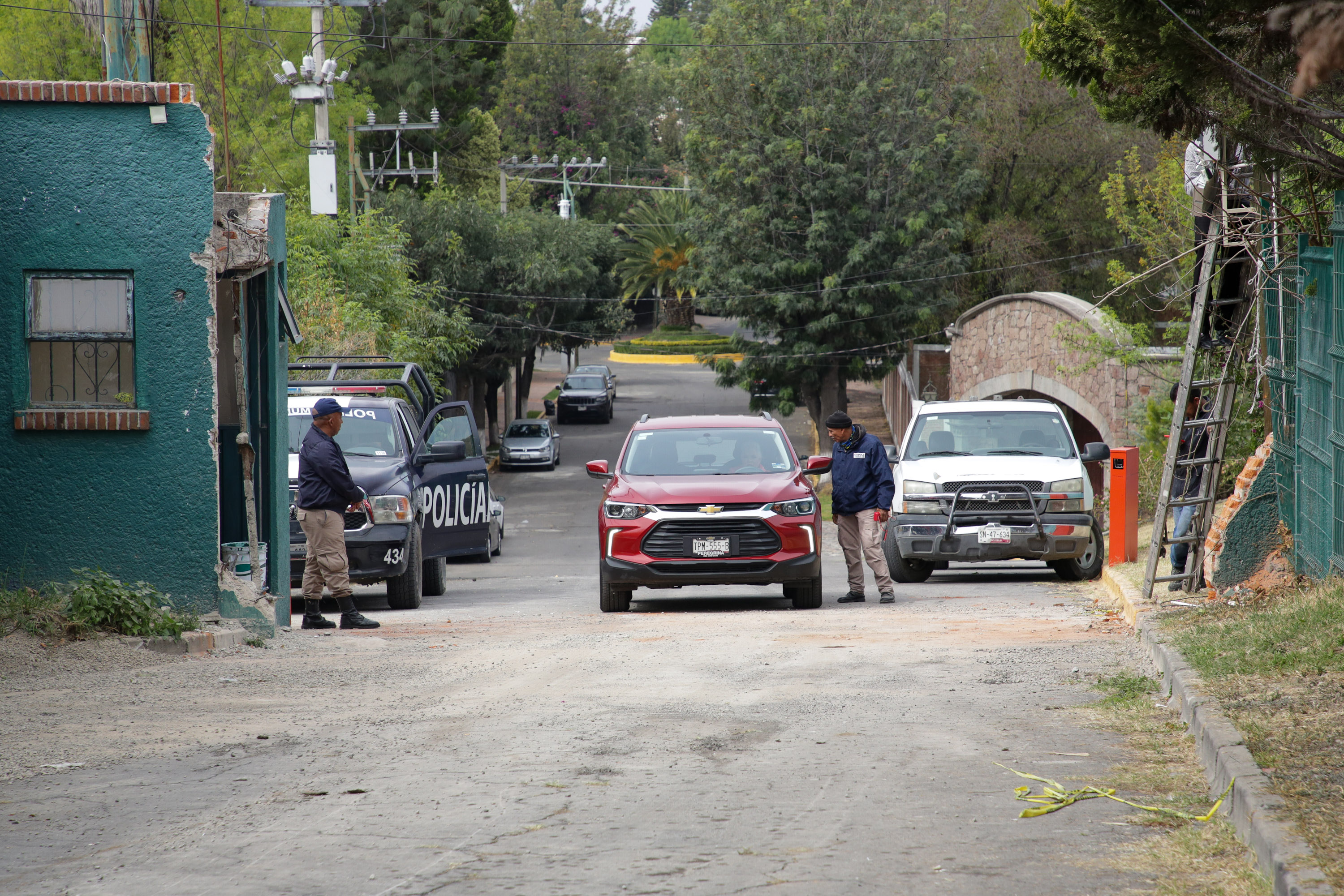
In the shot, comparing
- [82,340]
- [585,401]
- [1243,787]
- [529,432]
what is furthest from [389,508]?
[585,401]

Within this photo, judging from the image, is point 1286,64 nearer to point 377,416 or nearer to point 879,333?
point 377,416

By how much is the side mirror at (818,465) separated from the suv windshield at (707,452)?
205 millimetres

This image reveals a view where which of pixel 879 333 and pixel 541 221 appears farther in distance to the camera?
pixel 541 221

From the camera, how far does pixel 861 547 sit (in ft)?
45.3

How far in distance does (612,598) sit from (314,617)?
2738 millimetres

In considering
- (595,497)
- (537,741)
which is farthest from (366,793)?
(595,497)

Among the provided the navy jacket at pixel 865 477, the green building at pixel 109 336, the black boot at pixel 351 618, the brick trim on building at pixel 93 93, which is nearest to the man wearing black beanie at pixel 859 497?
the navy jacket at pixel 865 477

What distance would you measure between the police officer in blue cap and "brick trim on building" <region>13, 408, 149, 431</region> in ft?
6.03

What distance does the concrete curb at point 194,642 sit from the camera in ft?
30.2

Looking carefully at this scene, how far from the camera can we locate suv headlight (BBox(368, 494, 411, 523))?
45.1ft

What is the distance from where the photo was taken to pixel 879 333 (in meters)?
43.8

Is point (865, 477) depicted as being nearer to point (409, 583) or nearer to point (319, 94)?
point (409, 583)

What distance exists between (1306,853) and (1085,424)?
121 feet

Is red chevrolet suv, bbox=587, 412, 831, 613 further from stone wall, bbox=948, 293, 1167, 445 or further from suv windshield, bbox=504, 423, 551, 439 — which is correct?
suv windshield, bbox=504, 423, 551, 439
